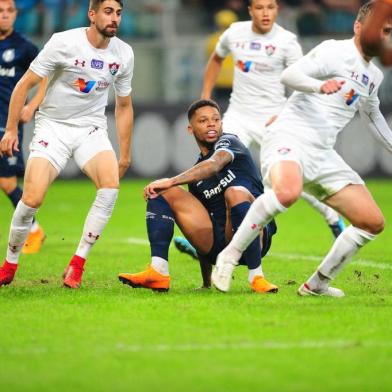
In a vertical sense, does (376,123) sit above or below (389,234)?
above

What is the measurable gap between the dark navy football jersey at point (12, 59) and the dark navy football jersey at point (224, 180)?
11.2ft

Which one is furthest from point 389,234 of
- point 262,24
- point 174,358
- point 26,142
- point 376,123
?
point 26,142

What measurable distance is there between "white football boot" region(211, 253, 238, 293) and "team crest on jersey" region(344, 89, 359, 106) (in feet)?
4.48

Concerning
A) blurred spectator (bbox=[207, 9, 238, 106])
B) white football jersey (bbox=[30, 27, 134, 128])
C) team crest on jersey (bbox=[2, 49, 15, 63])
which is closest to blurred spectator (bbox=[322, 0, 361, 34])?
blurred spectator (bbox=[207, 9, 238, 106])

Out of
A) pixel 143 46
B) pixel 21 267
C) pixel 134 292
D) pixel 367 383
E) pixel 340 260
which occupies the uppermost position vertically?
pixel 367 383

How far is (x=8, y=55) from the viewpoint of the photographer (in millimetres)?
11000

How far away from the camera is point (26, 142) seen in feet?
70.6

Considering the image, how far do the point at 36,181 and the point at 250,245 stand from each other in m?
1.69

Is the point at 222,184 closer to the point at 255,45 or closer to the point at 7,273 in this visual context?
the point at 7,273

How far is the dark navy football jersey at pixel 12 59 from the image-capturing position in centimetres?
1091

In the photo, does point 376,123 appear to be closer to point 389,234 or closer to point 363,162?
point 389,234

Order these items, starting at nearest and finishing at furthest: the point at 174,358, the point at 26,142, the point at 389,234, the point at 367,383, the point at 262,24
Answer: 1. the point at 367,383
2. the point at 174,358
3. the point at 262,24
4. the point at 389,234
5. the point at 26,142

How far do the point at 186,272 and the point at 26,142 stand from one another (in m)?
12.4

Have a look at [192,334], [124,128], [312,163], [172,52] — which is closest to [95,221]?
[124,128]
